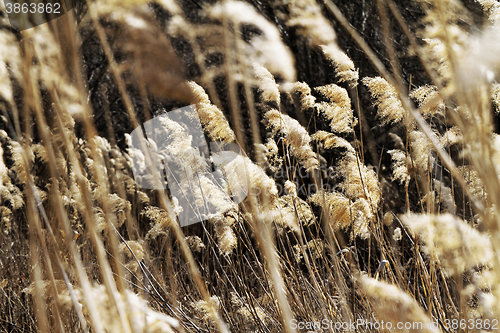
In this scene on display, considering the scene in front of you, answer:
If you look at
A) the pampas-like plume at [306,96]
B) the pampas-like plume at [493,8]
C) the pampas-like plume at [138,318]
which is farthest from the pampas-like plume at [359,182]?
the pampas-like plume at [138,318]

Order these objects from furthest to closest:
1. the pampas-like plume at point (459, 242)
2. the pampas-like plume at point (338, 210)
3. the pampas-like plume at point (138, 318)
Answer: the pampas-like plume at point (338, 210), the pampas-like plume at point (459, 242), the pampas-like plume at point (138, 318)

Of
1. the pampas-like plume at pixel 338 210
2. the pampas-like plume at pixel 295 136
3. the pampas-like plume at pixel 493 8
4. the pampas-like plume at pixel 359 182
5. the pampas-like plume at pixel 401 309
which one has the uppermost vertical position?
the pampas-like plume at pixel 493 8

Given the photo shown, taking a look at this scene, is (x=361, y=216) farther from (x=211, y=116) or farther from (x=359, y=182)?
(x=211, y=116)

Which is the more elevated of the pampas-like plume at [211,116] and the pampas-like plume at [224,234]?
the pampas-like plume at [211,116]

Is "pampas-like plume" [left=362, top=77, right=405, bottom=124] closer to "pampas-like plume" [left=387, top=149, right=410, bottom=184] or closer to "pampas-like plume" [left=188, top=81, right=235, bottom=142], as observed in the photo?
"pampas-like plume" [left=387, top=149, right=410, bottom=184]

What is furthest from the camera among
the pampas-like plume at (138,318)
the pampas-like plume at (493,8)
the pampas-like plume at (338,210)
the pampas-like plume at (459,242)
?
the pampas-like plume at (338,210)

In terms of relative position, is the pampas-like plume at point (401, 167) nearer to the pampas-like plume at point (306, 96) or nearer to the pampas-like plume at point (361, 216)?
the pampas-like plume at point (361, 216)

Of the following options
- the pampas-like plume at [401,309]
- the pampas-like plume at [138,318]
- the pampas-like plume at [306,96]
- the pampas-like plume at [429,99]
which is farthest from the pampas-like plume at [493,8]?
the pampas-like plume at [138,318]

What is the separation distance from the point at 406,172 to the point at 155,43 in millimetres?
1701

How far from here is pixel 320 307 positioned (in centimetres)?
101

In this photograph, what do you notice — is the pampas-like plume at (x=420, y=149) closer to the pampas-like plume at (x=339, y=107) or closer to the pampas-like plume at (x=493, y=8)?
the pampas-like plume at (x=339, y=107)

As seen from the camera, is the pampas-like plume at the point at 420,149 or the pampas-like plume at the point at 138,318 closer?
the pampas-like plume at the point at 138,318

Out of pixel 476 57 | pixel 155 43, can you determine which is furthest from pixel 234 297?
pixel 155 43

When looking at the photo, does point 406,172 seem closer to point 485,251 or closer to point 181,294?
point 485,251
